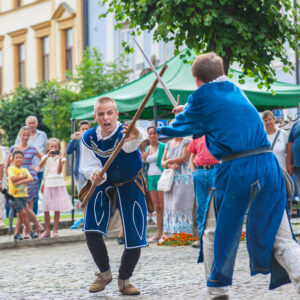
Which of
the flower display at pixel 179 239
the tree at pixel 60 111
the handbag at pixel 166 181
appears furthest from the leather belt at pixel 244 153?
the tree at pixel 60 111

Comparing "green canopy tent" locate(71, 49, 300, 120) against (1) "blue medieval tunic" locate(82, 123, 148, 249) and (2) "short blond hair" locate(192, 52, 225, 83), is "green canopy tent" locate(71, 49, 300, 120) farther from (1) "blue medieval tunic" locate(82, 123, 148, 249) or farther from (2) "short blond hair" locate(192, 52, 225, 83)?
(2) "short blond hair" locate(192, 52, 225, 83)

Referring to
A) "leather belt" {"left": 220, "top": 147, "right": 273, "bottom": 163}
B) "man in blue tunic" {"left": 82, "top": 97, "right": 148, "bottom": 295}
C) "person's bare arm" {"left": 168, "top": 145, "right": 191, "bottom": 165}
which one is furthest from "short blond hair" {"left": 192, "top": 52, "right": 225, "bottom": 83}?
"person's bare arm" {"left": 168, "top": 145, "right": 191, "bottom": 165}

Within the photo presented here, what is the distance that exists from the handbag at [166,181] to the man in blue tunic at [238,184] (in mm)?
5470

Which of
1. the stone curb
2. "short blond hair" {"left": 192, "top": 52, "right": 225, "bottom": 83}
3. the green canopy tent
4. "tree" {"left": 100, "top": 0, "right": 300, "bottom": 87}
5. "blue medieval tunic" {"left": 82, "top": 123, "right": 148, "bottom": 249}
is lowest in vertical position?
the stone curb

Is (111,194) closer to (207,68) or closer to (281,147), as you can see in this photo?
(207,68)

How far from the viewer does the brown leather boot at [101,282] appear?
6438mm

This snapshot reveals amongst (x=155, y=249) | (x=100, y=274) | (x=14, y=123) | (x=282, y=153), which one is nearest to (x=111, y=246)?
(x=155, y=249)

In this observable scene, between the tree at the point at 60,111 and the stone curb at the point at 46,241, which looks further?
the tree at the point at 60,111

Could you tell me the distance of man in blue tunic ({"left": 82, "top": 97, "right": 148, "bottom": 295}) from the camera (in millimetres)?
6363

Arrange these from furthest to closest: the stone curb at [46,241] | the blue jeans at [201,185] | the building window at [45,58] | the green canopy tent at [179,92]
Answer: the building window at [45,58] → the green canopy tent at [179,92] → the stone curb at [46,241] → the blue jeans at [201,185]

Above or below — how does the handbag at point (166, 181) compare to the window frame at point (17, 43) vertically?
below

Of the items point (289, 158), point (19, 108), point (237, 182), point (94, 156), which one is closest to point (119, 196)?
point (94, 156)

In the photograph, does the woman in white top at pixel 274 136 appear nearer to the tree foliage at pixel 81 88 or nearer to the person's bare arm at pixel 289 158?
the person's bare arm at pixel 289 158

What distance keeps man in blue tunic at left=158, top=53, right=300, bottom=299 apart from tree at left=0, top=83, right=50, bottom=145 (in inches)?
1046
